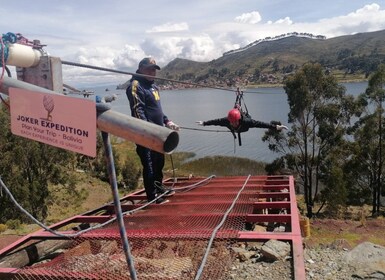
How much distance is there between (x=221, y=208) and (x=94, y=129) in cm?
414

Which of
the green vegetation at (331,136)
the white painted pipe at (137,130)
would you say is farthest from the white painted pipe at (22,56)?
the green vegetation at (331,136)

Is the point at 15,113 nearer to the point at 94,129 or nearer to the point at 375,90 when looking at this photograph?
the point at 94,129

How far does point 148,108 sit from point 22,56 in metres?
3.60

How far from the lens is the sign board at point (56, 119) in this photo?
1.74m

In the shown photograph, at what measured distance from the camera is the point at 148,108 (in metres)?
6.09

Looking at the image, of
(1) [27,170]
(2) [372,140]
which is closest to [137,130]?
(1) [27,170]

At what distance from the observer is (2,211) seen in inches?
934

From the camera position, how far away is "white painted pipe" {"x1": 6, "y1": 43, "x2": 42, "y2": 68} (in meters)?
2.44

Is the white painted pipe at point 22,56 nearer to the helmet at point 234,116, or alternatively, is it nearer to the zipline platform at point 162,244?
the zipline platform at point 162,244

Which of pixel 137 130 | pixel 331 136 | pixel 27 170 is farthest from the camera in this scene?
pixel 331 136

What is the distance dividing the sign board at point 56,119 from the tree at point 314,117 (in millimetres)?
29465

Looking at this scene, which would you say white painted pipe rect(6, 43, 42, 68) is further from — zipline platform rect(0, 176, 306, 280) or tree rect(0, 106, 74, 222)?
tree rect(0, 106, 74, 222)

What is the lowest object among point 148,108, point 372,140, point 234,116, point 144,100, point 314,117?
point 372,140

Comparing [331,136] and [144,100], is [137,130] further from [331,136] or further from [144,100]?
[331,136]
